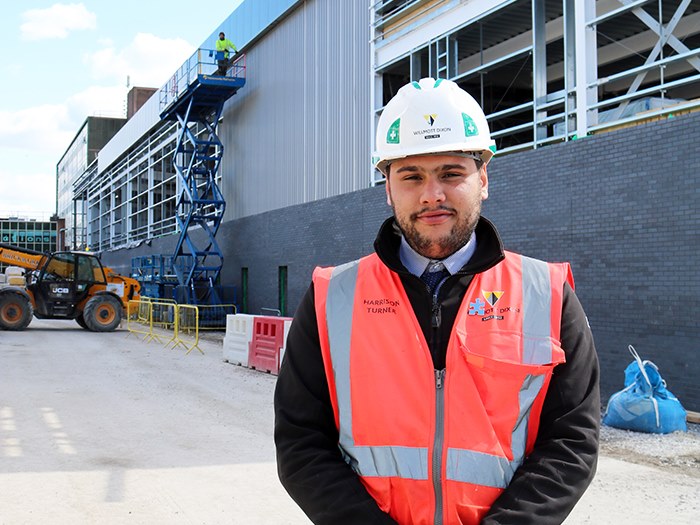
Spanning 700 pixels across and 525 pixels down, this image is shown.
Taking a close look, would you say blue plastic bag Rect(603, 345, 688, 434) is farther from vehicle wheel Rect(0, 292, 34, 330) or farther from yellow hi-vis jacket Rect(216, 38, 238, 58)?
yellow hi-vis jacket Rect(216, 38, 238, 58)

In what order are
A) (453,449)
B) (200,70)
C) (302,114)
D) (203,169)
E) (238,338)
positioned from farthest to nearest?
(203,169) < (200,70) < (302,114) < (238,338) < (453,449)

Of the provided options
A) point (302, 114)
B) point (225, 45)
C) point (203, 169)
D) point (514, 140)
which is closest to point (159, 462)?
point (514, 140)

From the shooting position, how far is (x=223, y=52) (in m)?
25.2

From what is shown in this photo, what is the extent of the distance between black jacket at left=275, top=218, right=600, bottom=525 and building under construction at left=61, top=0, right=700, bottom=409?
773 centimetres

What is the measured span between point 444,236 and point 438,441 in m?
0.66

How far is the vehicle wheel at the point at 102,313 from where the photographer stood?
22.1 meters

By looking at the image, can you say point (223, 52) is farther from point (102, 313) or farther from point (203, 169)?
point (102, 313)

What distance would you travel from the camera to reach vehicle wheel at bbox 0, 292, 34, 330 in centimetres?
2131

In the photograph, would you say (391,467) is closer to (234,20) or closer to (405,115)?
(405,115)

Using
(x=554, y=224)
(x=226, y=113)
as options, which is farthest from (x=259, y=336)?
(x=226, y=113)

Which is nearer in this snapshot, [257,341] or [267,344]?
[267,344]

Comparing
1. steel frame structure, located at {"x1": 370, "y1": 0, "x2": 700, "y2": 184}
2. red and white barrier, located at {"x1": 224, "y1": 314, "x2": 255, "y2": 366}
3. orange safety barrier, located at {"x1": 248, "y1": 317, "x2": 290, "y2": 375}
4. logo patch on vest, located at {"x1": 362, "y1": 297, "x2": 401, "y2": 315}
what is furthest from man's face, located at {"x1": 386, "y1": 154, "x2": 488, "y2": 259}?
red and white barrier, located at {"x1": 224, "y1": 314, "x2": 255, "y2": 366}

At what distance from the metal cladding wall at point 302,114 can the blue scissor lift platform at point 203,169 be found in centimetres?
68

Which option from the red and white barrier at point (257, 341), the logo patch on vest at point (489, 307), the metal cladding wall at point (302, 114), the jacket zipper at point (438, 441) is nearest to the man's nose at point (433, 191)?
the logo patch on vest at point (489, 307)
